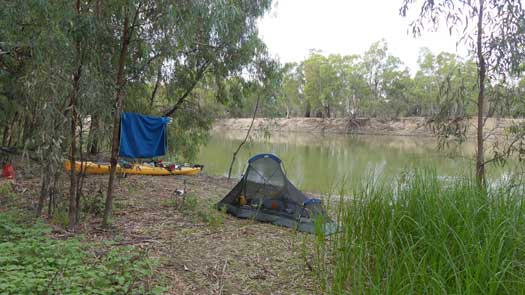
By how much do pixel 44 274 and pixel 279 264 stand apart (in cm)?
146

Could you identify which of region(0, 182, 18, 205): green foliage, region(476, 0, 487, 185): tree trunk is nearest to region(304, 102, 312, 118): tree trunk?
region(0, 182, 18, 205): green foliage

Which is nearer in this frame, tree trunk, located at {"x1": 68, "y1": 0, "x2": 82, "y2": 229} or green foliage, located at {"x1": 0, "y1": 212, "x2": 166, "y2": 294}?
green foliage, located at {"x1": 0, "y1": 212, "x2": 166, "y2": 294}

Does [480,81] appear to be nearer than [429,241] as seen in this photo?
No

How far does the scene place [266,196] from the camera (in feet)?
13.9

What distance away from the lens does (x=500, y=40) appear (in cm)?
321

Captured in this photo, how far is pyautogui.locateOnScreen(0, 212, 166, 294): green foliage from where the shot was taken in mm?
1912

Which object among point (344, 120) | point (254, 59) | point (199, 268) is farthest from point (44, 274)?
point (344, 120)

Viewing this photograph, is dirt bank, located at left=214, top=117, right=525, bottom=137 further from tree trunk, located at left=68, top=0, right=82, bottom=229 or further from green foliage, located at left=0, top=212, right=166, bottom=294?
green foliage, located at left=0, top=212, right=166, bottom=294

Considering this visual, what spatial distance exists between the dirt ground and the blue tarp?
57cm

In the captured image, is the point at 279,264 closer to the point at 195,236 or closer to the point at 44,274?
the point at 195,236

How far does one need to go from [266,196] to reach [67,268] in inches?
93.7

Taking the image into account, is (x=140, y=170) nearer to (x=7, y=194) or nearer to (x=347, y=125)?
(x=7, y=194)

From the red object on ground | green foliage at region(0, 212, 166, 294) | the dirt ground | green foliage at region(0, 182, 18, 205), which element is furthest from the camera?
the red object on ground

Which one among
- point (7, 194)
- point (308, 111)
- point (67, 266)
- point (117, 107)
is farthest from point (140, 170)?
point (308, 111)
